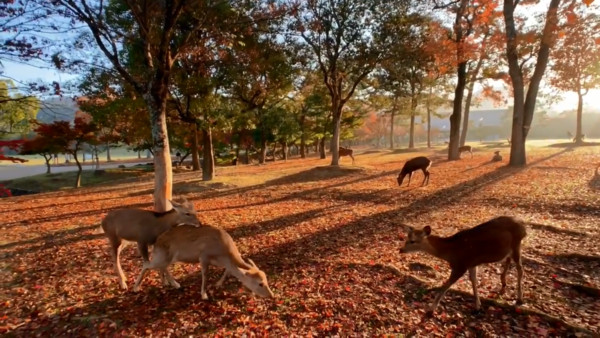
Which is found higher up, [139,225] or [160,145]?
[160,145]

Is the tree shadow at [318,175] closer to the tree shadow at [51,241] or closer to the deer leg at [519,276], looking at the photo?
the tree shadow at [51,241]

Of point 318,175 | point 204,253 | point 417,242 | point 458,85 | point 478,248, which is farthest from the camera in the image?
point 458,85

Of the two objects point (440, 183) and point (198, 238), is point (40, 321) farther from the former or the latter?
point (440, 183)

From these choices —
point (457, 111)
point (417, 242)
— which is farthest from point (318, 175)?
point (417, 242)

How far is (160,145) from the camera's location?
1216 centimetres

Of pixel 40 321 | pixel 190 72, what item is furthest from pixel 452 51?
pixel 40 321

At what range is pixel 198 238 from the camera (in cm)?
659

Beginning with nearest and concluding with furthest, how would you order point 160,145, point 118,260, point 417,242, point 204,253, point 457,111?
point 204,253 → point 417,242 → point 118,260 → point 160,145 → point 457,111

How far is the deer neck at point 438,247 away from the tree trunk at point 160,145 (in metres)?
9.28

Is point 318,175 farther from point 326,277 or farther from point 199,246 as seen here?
point 199,246

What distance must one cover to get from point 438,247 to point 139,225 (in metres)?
→ 6.52

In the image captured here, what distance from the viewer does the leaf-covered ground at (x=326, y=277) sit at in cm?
572

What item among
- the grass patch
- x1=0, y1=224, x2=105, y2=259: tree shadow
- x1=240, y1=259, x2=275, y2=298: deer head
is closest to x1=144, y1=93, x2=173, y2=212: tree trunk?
x1=0, y1=224, x2=105, y2=259: tree shadow

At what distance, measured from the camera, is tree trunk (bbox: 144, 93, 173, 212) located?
475 inches
